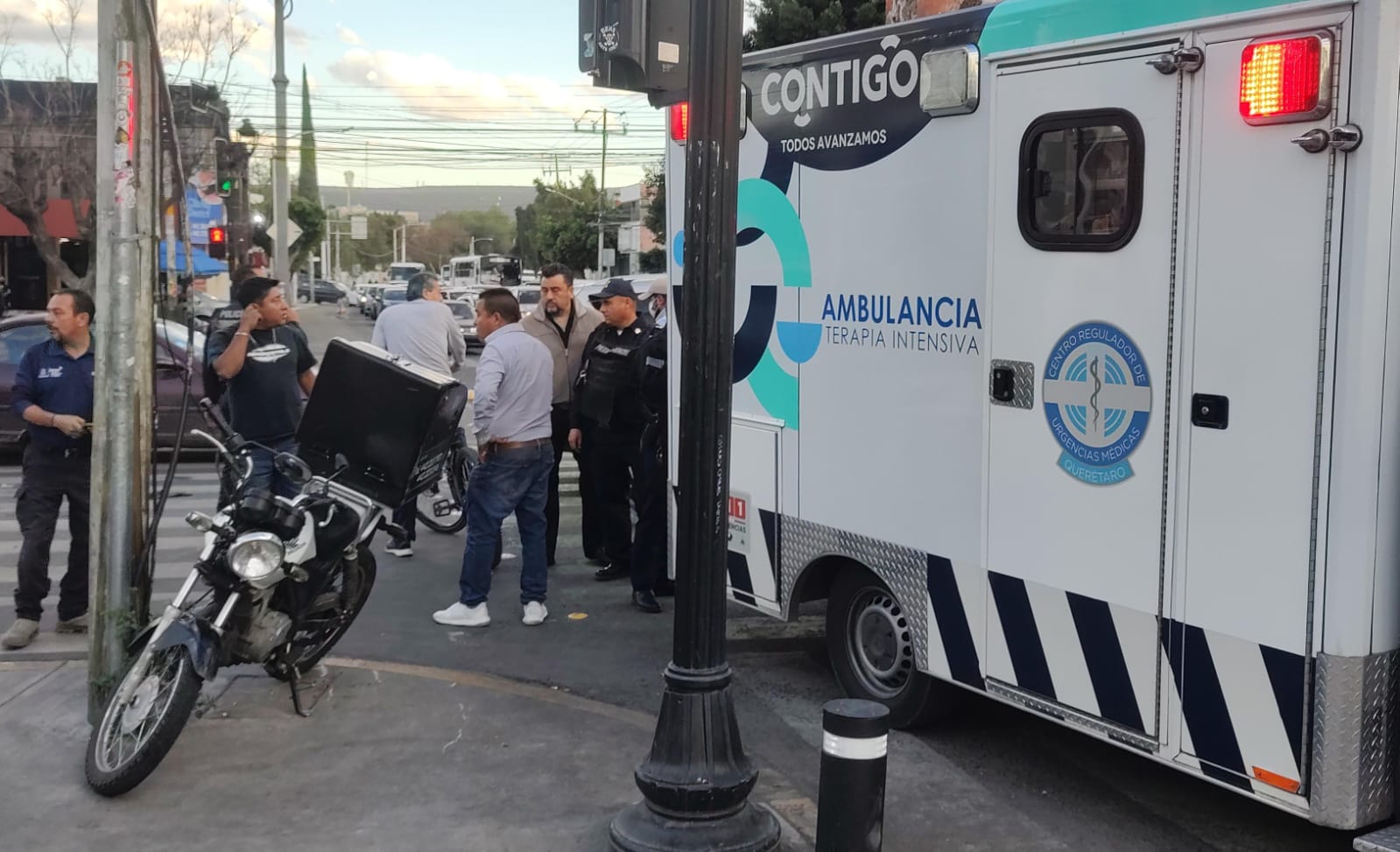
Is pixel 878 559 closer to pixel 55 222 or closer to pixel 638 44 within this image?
pixel 638 44

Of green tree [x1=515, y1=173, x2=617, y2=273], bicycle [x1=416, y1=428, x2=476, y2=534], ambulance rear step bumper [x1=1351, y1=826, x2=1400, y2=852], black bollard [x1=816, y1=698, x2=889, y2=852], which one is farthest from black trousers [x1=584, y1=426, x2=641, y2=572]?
green tree [x1=515, y1=173, x2=617, y2=273]

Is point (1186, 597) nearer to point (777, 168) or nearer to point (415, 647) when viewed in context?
point (777, 168)

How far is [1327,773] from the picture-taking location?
3697mm

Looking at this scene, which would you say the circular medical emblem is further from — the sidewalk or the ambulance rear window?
the sidewalk

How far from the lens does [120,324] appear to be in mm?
5121

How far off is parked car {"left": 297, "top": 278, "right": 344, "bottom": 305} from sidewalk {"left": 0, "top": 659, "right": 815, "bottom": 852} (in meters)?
79.9

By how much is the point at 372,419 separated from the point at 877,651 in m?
2.39

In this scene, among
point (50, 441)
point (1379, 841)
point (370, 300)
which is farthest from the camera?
point (370, 300)

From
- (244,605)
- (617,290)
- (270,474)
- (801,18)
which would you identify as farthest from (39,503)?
(801,18)

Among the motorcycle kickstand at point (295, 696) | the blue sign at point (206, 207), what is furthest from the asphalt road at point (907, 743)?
the blue sign at point (206, 207)

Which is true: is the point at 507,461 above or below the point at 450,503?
above

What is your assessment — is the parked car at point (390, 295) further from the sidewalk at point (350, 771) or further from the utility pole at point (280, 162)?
the sidewalk at point (350, 771)

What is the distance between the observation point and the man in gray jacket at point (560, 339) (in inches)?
337

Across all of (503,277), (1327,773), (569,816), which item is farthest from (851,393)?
(503,277)
